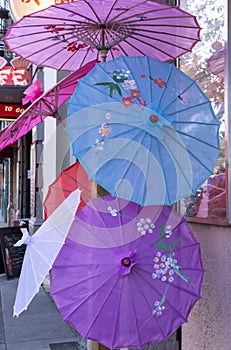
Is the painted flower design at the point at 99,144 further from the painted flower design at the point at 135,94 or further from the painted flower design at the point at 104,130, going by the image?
the painted flower design at the point at 135,94

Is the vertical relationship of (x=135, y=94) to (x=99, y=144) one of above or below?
above

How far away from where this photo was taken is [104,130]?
2486 mm

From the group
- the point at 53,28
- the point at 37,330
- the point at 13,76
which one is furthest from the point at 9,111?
the point at 53,28

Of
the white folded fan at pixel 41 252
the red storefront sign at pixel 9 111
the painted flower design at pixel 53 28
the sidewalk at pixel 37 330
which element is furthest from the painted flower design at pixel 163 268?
the red storefront sign at pixel 9 111

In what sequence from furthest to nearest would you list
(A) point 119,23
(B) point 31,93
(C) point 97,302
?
1. (B) point 31,93
2. (A) point 119,23
3. (C) point 97,302

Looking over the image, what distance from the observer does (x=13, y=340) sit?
5227 millimetres

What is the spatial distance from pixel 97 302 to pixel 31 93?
11.0 ft

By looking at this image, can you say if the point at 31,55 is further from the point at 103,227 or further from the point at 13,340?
the point at 13,340

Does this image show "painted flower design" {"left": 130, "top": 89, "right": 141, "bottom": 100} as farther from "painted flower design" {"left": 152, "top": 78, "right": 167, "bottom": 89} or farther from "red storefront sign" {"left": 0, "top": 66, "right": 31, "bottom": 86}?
"red storefront sign" {"left": 0, "top": 66, "right": 31, "bottom": 86}

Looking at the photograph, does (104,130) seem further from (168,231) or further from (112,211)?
(168,231)

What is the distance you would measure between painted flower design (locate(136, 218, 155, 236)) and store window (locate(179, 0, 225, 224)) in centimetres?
92

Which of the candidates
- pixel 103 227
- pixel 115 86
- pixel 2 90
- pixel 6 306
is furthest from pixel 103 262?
pixel 2 90

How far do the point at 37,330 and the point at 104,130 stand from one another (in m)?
3.84

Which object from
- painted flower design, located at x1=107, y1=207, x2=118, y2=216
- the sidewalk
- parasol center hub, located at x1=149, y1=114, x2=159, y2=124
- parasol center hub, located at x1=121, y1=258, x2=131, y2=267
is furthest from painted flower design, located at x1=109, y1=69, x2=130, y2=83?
the sidewalk
